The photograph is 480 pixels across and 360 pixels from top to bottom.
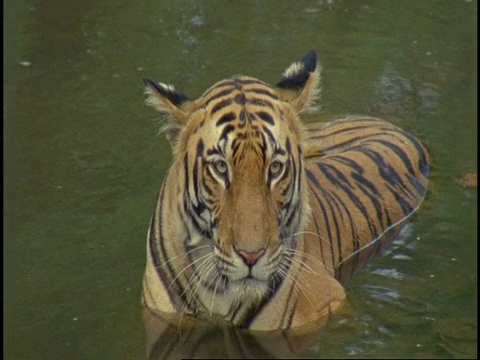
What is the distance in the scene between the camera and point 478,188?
555 centimetres

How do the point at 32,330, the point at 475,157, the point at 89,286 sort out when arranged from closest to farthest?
the point at 32,330 → the point at 89,286 → the point at 475,157

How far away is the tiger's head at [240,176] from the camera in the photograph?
365 cm

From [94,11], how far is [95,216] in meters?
3.66

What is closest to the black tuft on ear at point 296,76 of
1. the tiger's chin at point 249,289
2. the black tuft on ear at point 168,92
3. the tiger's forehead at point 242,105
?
the tiger's forehead at point 242,105

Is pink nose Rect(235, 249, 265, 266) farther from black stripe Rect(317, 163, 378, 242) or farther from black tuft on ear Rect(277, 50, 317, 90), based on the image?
black stripe Rect(317, 163, 378, 242)

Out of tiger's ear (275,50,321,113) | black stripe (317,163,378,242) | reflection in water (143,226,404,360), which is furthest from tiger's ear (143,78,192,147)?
black stripe (317,163,378,242)

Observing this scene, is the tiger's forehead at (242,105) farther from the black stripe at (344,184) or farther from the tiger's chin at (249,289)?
the black stripe at (344,184)

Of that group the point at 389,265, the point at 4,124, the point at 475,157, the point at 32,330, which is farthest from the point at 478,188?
the point at 4,124

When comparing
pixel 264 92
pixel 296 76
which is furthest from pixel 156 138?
pixel 264 92

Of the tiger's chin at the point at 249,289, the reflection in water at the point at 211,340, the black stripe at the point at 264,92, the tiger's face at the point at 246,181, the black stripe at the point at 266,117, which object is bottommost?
the reflection in water at the point at 211,340

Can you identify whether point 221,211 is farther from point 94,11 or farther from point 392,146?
point 94,11

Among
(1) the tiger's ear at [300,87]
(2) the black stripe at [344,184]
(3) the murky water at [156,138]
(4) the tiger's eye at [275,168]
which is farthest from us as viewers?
(2) the black stripe at [344,184]

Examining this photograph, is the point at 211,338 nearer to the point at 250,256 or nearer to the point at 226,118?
the point at 250,256

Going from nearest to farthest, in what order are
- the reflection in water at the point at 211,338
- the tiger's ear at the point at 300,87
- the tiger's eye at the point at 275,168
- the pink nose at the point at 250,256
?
1. the pink nose at the point at 250,256
2. the tiger's eye at the point at 275,168
3. the reflection in water at the point at 211,338
4. the tiger's ear at the point at 300,87
